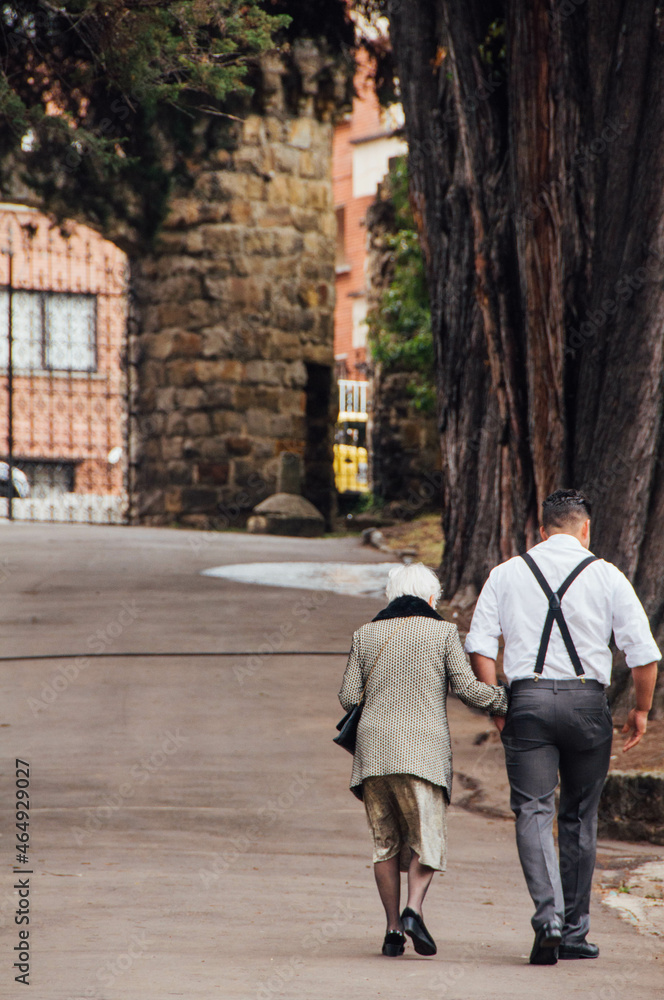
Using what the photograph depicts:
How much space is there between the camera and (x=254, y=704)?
8.12 metres

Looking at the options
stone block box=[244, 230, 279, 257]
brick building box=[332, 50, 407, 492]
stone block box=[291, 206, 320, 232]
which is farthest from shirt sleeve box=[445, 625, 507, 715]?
brick building box=[332, 50, 407, 492]

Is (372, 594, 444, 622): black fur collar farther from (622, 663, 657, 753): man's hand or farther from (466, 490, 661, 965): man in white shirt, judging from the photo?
(622, 663, 657, 753): man's hand

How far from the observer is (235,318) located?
17938mm

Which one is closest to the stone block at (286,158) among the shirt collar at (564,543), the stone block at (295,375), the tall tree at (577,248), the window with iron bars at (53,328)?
the stone block at (295,375)

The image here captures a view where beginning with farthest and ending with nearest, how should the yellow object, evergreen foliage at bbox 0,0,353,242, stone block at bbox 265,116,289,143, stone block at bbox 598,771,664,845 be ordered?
the yellow object, stone block at bbox 265,116,289,143, evergreen foliage at bbox 0,0,353,242, stone block at bbox 598,771,664,845

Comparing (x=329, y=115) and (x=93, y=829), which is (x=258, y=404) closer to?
(x=329, y=115)

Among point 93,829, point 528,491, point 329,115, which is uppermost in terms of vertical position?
point 329,115

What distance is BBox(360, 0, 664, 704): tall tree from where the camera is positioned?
7301mm

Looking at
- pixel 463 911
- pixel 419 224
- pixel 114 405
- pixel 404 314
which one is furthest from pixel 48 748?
pixel 114 405

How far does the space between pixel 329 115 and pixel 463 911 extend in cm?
1555

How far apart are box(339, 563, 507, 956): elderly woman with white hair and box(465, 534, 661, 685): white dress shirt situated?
0.14 metres

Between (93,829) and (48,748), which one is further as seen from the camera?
(48,748)

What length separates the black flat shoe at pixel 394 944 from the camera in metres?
4.18

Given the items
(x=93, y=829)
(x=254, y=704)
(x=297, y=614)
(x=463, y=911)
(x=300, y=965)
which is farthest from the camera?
(x=297, y=614)
